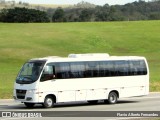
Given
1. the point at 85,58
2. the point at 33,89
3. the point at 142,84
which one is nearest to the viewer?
the point at 33,89

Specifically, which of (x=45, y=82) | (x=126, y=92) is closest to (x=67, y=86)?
(x=45, y=82)

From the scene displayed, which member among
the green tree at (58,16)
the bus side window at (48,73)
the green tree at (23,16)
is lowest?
the green tree at (58,16)

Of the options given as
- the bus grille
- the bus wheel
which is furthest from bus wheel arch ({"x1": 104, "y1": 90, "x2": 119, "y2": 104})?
the bus grille

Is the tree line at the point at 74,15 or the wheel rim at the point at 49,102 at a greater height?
the wheel rim at the point at 49,102

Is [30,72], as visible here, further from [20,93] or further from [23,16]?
[23,16]

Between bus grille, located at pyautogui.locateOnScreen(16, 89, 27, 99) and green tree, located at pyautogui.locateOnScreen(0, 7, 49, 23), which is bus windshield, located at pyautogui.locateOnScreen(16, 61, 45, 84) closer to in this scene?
bus grille, located at pyautogui.locateOnScreen(16, 89, 27, 99)

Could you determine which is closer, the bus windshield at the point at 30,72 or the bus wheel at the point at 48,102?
the bus wheel at the point at 48,102

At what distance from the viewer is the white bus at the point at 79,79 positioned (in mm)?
26469

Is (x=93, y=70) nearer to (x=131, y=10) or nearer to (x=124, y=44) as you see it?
(x=124, y=44)

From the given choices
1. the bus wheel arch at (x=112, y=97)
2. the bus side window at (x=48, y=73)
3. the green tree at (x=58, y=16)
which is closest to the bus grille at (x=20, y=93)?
the bus side window at (x=48, y=73)

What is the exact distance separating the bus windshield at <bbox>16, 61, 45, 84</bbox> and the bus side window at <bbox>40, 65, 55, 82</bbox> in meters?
0.25

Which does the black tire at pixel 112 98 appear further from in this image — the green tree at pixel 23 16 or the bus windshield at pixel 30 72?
the green tree at pixel 23 16

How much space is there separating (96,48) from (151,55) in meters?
8.41

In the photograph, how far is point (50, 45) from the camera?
242 feet
